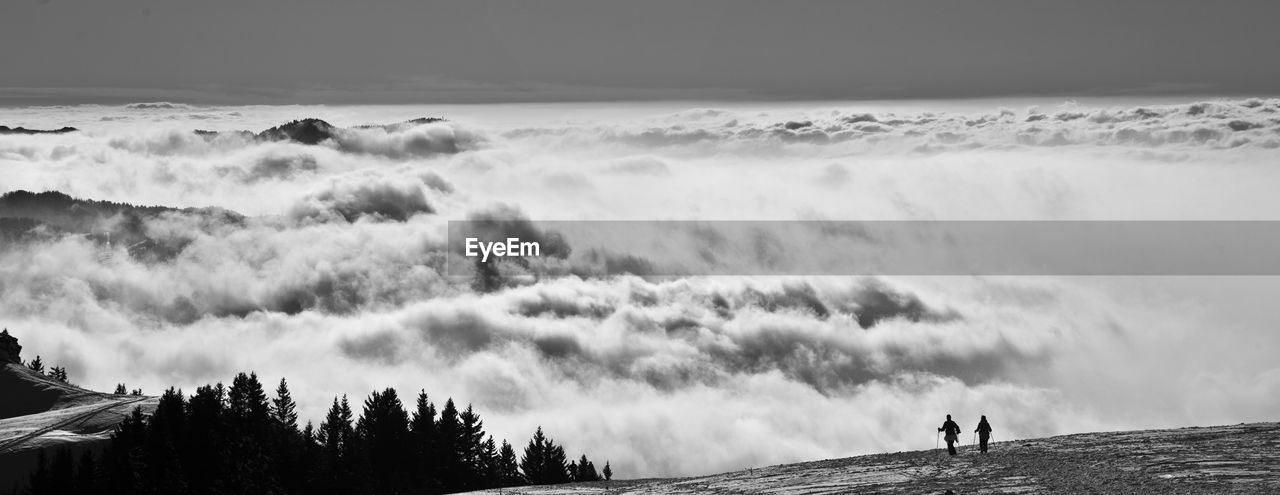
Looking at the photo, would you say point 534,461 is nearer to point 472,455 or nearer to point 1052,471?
point 472,455

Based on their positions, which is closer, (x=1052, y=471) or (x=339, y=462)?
(x=1052, y=471)

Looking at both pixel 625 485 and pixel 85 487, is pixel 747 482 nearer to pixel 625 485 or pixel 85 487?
pixel 625 485

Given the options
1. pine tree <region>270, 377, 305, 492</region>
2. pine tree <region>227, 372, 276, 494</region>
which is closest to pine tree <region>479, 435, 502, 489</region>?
pine tree <region>270, 377, 305, 492</region>

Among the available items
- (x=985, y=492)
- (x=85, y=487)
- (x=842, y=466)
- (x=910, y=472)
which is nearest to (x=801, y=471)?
(x=842, y=466)

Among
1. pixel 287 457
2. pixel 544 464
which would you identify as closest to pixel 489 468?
pixel 544 464

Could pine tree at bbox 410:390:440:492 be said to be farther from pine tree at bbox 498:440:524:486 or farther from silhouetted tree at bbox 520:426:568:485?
silhouetted tree at bbox 520:426:568:485
